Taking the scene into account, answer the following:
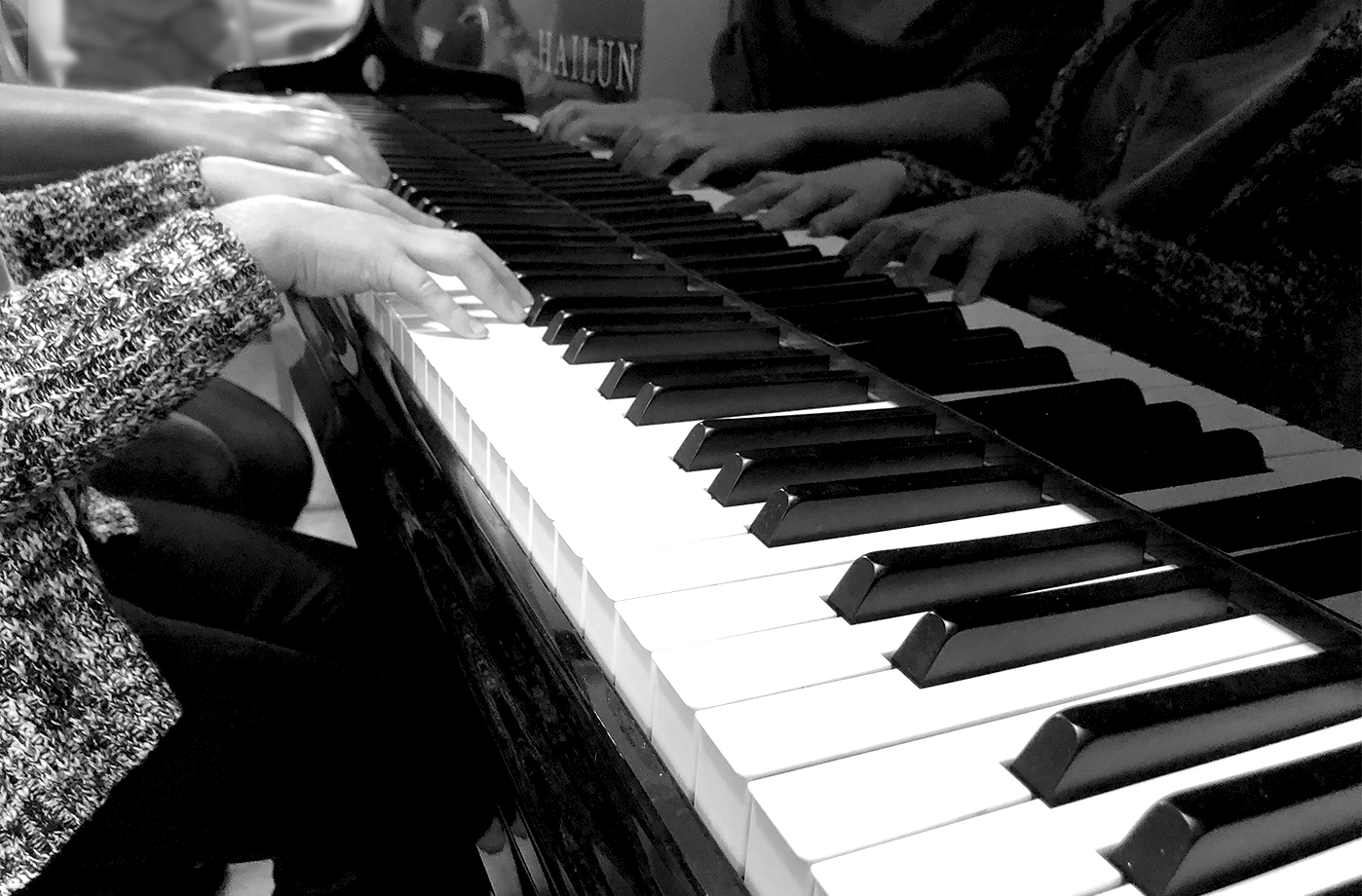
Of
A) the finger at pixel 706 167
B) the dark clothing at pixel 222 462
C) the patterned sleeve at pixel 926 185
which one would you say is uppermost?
the patterned sleeve at pixel 926 185

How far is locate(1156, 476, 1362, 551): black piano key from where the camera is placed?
1.88 feet

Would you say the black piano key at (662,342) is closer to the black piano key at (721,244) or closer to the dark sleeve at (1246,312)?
the black piano key at (721,244)

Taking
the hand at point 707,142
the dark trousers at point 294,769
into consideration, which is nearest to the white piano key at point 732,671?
the dark trousers at point 294,769

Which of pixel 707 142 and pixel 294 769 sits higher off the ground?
pixel 707 142

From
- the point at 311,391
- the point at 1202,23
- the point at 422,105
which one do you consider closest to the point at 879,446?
the point at 1202,23

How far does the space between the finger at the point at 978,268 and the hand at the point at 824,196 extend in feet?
0.37

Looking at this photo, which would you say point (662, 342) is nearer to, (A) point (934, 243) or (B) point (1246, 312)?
(A) point (934, 243)

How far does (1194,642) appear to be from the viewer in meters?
0.55

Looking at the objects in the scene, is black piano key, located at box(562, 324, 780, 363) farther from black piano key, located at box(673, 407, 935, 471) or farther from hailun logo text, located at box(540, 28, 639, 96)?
hailun logo text, located at box(540, 28, 639, 96)

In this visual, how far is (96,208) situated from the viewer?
44.0 inches

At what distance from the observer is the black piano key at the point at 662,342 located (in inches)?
35.2

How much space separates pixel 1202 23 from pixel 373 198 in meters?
0.81

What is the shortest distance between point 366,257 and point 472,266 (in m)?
0.10

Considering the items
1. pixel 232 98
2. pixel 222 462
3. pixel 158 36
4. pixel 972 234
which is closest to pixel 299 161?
pixel 232 98
